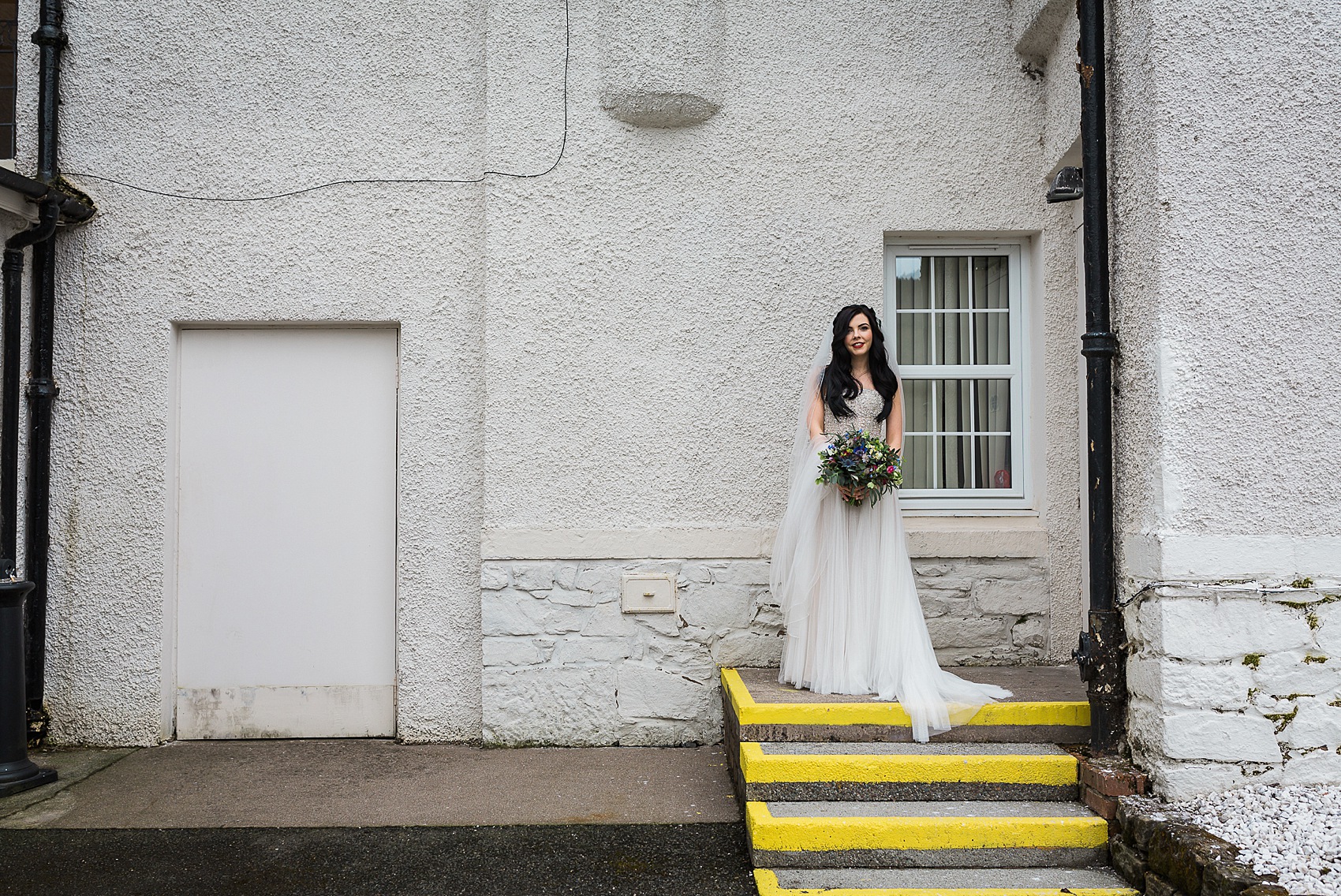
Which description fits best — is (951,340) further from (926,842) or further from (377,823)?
(377,823)

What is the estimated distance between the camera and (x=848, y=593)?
4.59 metres

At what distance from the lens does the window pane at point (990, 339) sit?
18.5ft

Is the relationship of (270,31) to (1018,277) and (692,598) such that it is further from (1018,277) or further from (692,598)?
(1018,277)

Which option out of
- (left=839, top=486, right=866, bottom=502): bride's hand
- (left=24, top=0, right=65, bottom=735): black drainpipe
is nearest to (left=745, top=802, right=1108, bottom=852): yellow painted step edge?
(left=839, top=486, right=866, bottom=502): bride's hand

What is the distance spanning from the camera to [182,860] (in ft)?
12.4

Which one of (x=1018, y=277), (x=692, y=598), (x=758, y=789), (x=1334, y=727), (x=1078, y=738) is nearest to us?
(x=1334, y=727)

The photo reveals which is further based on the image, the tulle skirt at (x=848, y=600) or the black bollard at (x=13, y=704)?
the black bollard at (x=13, y=704)

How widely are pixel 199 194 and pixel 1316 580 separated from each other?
601 centimetres

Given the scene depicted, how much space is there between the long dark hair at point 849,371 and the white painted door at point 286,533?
262 cm

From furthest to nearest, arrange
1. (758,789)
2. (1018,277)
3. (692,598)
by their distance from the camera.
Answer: (1018,277)
(692,598)
(758,789)

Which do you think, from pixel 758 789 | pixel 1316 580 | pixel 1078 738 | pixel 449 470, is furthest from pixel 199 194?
pixel 1316 580

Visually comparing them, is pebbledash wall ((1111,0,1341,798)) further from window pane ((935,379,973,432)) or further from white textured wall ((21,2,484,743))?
white textured wall ((21,2,484,743))

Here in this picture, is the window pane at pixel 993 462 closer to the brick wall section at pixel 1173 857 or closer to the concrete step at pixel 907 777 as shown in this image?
the concrete step at pixel 907 777

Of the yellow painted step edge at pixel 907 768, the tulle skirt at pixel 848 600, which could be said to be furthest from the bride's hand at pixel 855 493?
the yellow painted step edge at pixel 907 768
